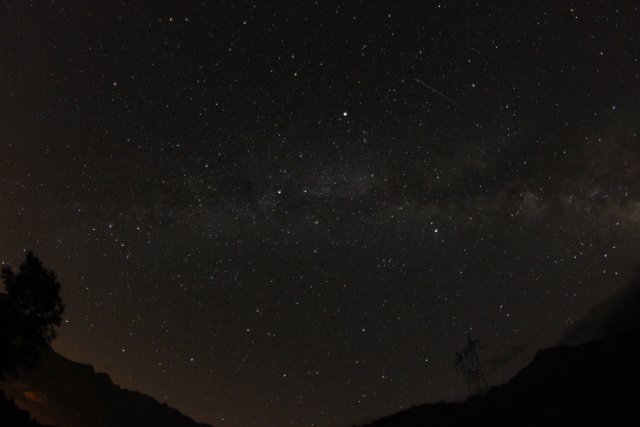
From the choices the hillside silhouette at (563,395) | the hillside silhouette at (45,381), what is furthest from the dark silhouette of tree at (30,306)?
the hillside silhouette at (563,395)

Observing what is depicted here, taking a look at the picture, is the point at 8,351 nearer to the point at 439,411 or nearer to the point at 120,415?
the point at 439,411

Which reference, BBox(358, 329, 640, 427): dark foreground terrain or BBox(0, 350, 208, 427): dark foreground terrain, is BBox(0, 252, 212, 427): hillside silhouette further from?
BBox(358, 329, 640, 427): dark foreground terrain

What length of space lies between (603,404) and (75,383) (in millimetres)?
116612

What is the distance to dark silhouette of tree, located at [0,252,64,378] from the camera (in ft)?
73.9

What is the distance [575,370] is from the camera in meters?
81.8

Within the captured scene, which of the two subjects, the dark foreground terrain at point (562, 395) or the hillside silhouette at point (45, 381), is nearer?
the hillside silhouette at point (45, 381)

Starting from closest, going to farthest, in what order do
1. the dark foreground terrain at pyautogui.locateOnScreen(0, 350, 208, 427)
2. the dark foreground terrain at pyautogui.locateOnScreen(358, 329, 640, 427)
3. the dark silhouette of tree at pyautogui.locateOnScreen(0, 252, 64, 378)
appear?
the dark silhouette of tree at pyautogui.locateOnScreen(0, 252, 64, 378) < the dark foreground terrain at pyautogui.locateOnScreen(358, 329, 640, 427) < the dark foreground terrain at pyautogui.locateOnScreen(0, 350, 208, 427)

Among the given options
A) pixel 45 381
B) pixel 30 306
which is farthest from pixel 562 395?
pixel 45 381

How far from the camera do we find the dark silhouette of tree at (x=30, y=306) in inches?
887

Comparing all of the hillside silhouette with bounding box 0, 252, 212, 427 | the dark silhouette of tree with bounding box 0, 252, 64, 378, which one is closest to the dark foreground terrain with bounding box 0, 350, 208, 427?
the hillside silhouette with bounding box 0, 252, 212, 427

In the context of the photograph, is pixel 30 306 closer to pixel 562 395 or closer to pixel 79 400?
pixel 562 395

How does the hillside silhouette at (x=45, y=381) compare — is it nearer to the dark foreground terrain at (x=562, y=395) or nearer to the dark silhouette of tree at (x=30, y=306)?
the dark silhouette of tree at (x=30, y=306)

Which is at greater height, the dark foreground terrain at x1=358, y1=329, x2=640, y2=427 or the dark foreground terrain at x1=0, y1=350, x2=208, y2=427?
the dark foreground terrain at x1=0, y1=350, x2=208, y2=427

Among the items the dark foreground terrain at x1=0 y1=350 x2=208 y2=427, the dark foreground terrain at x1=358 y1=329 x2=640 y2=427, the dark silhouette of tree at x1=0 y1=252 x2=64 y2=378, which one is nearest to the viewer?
the dark silhouette of tree at x1=0 y1=252 x2=64 y2=378
